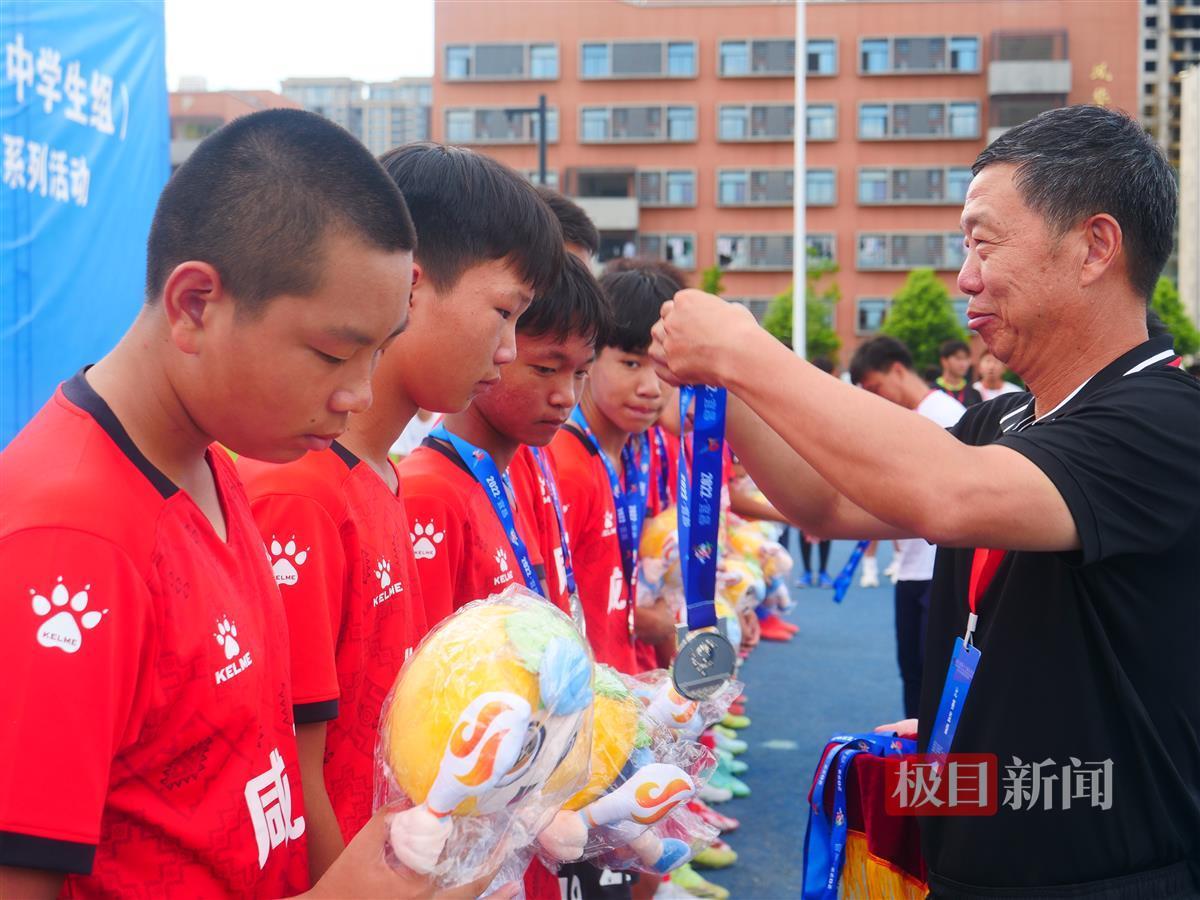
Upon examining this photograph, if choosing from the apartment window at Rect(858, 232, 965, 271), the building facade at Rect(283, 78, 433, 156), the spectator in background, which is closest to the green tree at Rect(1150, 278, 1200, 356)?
the apartment window at Rect(858, 232, 965, 271)

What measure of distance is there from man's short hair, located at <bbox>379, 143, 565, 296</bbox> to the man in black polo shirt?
0.39 meters

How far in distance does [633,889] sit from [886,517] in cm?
170

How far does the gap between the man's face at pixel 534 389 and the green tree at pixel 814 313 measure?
38.7m

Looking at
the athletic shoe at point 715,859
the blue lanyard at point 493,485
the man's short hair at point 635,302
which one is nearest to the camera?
the blue lanyard at point 493,485

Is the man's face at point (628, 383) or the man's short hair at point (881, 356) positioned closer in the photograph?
the man's face at point (628, 383)

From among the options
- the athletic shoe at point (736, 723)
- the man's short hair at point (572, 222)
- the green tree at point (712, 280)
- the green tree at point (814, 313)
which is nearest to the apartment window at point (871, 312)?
the green tree at point (814, 313)

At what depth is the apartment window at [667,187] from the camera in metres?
48.6

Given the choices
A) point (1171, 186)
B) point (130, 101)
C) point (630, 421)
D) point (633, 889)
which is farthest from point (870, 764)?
point (130, 101)

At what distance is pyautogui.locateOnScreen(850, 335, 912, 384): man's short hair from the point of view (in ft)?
23.3

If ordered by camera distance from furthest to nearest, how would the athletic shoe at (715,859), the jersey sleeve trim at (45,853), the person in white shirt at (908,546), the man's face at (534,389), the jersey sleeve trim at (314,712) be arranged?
1. the person in white shirt at (908,546)
2. the athletic shoe at (715,859)
3. the man's face at (534,389)
4. the jersey sleeve trim at (314,712)
5. the jersey sleeve trim at (45,853)

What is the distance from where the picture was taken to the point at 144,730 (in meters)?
1.33

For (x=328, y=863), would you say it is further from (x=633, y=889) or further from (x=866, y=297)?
(x=866, y=297)

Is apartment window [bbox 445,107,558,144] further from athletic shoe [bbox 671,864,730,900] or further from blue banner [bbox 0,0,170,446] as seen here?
athletic shoe [bbox 671,864,730,900]

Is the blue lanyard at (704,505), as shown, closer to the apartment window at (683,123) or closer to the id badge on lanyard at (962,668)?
the id badge on lanyard at (962,668)
